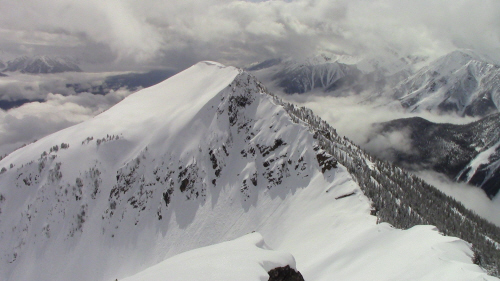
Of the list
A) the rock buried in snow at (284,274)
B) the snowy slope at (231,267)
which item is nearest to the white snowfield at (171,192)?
the rock buried in snow at (284,274)

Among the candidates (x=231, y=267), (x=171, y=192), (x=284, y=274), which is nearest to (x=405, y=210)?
(x=284, y=274)

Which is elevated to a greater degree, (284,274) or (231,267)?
(231,267)

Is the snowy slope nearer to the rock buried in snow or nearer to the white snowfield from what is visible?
the rock buried in snow

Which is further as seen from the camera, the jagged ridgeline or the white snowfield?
the white snowfield

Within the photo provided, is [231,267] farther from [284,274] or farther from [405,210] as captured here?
[405,210]

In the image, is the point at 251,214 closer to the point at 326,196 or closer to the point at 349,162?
the point at 326,196

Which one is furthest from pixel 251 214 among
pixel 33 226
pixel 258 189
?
pixel 33 226

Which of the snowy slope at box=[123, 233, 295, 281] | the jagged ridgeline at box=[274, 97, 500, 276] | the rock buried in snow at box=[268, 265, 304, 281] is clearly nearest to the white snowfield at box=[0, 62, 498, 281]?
the jagged ridgeline at box=[274, 97, 500, 276]

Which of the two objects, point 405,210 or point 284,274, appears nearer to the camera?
point 284,274
